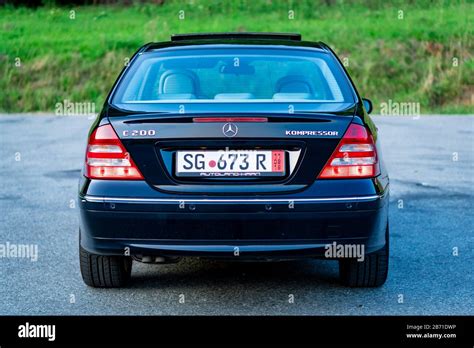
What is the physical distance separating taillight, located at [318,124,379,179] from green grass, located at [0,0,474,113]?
1874cm

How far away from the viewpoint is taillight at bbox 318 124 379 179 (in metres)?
5.41

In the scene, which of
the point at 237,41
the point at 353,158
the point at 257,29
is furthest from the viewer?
the point at 257,29

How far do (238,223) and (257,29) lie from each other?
2884cm

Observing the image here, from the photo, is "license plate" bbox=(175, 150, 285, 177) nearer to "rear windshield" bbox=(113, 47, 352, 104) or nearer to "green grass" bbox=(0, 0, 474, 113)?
"rear windshield" bbox=(113, 47, 352, 104)

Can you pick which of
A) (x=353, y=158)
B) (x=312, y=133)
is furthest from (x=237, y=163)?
(x=353, y=158)

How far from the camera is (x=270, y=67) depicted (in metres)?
29.8

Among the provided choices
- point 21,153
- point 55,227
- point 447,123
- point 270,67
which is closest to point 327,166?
point 55,227

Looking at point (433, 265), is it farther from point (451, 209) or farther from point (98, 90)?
point (98, 90)

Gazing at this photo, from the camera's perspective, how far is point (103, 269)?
6082 millimetres

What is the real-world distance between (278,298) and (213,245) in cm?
80

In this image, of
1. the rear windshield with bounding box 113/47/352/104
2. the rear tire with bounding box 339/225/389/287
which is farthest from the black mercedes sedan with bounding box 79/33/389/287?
the rear windshield with bounding box 113/47/352/104

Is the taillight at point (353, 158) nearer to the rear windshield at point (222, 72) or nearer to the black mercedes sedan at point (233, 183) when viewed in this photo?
the black mercedes sedan at point (233, 183)

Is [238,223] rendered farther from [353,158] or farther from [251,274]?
[251,274]
